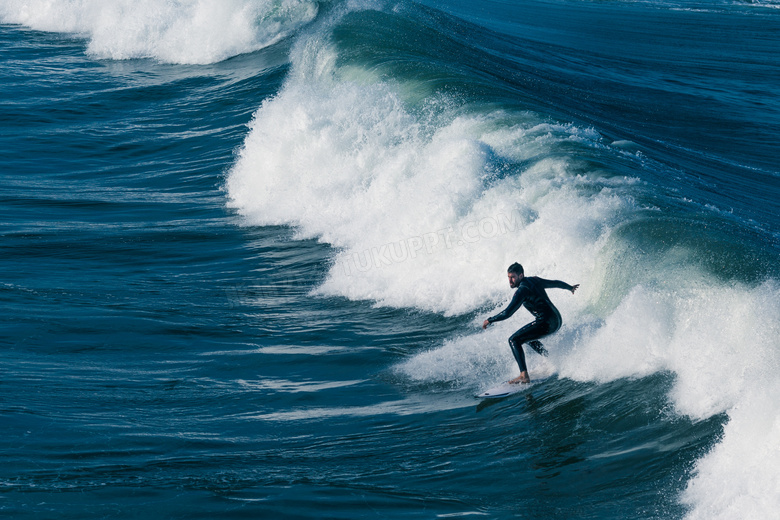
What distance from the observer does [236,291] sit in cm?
1209

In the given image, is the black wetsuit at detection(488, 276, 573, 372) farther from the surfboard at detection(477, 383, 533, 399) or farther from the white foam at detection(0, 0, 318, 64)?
the white foam at detection(0, 0, 318, 64)

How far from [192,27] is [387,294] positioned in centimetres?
1990

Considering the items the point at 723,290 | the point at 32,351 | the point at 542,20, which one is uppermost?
the point at 542,20

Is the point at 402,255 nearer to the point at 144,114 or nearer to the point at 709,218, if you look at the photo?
the point at 709,218

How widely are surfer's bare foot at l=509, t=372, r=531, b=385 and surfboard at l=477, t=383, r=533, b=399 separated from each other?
0.03 meters

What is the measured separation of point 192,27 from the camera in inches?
1121

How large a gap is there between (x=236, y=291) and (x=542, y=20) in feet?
84.9

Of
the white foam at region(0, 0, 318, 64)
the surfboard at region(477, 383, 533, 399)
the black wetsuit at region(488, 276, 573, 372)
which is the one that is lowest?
the surfboard at region(477, 383, 533, 399)

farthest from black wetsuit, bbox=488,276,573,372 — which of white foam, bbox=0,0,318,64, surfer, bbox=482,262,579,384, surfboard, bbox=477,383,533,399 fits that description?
white foam, bbox=0,0,318,64

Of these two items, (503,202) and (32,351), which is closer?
(32,351)

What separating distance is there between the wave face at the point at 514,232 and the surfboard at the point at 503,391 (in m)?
0.35

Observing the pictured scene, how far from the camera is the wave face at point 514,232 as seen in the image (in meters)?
7.37

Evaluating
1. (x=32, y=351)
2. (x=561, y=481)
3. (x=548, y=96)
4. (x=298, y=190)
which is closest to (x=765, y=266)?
(x=561, y=481)

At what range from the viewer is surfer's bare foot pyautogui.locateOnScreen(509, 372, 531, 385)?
27.3 ft
